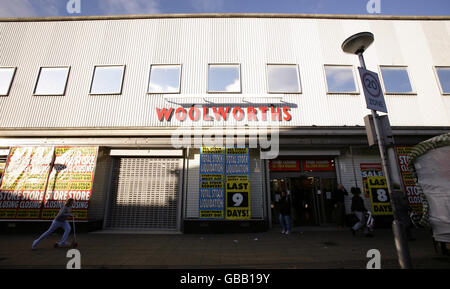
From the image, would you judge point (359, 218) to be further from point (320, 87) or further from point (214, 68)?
point (214, 68)

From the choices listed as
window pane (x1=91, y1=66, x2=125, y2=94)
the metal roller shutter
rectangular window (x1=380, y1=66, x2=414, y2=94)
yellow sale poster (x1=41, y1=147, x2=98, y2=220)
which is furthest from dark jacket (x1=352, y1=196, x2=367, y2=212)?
window pane (x1=91, y1=66, x2=125, y2=94)

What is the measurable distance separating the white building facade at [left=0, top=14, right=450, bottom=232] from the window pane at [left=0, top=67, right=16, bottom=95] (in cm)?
7

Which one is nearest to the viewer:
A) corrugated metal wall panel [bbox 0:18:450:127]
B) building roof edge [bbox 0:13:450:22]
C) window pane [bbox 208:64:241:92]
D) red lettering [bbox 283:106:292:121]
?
red lettering [bbox 283:106:292:121]

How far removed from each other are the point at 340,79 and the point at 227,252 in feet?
34.4

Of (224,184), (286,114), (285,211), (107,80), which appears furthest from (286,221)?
(107,80)

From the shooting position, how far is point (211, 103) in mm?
10328

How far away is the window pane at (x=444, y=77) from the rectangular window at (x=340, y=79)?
4.81 metres

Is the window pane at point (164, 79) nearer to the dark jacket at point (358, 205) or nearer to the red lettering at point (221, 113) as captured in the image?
the red lettering at point (221, 113)

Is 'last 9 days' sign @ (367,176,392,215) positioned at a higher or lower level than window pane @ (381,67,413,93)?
lower

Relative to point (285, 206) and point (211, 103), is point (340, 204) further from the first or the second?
point (211, 103)

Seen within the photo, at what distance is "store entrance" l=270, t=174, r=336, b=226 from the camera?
32.7 feet

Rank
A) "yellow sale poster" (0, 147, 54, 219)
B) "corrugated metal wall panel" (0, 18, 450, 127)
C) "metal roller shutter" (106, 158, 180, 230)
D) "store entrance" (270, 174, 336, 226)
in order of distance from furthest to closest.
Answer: "corrugated metal wall panel" (0, 18, 450, 127) < "store entrance" (270, 174, 336, 226) < "metal roller shutter" (106, 158, 180, 230) < "yellow sale poster" (0, 147, 54, 219)

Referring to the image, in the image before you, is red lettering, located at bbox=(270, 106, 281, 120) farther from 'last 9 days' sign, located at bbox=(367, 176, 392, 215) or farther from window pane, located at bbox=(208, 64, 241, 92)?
'last 9 days' sign, located at bbox=(367, 176, 392, 215)

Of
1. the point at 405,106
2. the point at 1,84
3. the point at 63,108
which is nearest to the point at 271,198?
the point at 405,106
